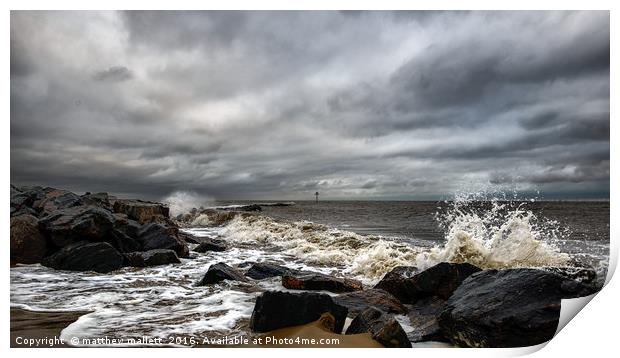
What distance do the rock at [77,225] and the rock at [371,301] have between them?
528 centimetres

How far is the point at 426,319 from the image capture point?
4.79 metres

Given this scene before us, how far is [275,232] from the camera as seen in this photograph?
50.1ft

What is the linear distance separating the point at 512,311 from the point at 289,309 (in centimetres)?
225

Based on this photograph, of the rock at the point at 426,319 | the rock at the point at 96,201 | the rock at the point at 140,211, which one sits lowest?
the rock at the point at 426,319

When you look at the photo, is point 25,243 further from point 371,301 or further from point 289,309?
point 371,301

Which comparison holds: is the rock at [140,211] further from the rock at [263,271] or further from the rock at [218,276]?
the rock at [218,276]

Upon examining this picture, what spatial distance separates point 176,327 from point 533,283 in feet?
12.7

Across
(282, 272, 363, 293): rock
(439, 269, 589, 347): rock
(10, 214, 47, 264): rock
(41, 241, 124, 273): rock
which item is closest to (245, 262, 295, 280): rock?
(282, 272, 363, 293): rock

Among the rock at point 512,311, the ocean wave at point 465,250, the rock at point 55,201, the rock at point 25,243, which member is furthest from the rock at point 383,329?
the rock at point 55,201

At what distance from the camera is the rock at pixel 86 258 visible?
718 centimetres

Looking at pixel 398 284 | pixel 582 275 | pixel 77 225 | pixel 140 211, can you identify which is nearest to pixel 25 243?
pixel 77 225

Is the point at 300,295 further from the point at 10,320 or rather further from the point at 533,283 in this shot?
the point at 10,320
